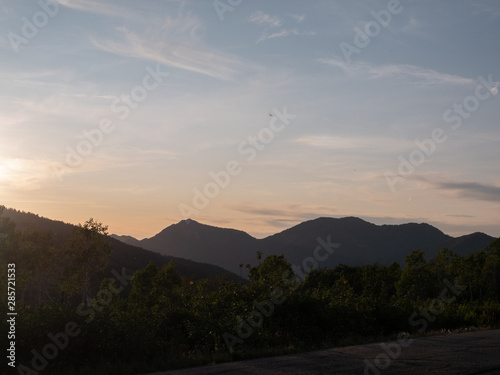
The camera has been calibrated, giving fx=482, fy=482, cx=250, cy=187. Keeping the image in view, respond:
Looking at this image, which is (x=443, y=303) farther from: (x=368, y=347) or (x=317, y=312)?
(x=368, y=347)

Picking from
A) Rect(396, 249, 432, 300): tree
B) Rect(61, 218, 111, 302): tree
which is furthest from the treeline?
Rect(396, 249, 432, 300): tree

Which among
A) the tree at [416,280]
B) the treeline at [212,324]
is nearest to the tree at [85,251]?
the treeline at [212,324]

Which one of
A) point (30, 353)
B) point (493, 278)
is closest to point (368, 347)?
point (30, 353)

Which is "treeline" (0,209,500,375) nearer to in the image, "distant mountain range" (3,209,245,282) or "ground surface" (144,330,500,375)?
"ground surface" (144,330,500,375)

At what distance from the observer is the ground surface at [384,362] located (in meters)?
10.9

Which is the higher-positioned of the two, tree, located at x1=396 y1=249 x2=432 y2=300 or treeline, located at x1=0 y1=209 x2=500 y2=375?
treeline, located at x1=0 y1=209 x2=500 y2=375

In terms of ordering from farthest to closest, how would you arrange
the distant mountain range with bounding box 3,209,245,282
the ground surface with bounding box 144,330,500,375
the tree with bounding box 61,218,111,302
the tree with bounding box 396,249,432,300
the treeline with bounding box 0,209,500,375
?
1. the distant mountain range with bounding box 3,209,245,282
2. the tree with bounding box 396,249,432,300
3. the tree with bounding box 61,218,111,302
4. the treeline with bounding box 0,209,500,375
5. the ground surface with bounding box 144,330,500,375

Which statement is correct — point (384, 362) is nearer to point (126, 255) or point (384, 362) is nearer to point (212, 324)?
point (212, 324)

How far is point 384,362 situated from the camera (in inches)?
462

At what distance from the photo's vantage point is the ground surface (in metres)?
10.9

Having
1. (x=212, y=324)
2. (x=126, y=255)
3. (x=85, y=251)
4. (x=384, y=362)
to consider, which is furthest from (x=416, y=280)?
(x=126, y=255)

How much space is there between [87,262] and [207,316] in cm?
4557

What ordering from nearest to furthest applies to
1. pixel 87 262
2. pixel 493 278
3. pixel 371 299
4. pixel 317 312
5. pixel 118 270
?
pixel 317 312 → pixel 371 299 → pixel 87 262 → pixel 493 278 → pixel 118 270

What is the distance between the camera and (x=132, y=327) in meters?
14.1
